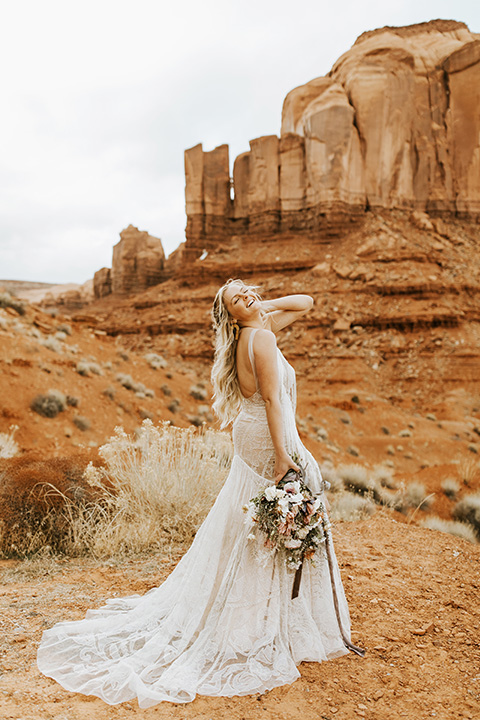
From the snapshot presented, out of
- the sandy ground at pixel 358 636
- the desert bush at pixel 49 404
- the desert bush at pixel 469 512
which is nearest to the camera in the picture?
the sandy ground at pixel 358 636

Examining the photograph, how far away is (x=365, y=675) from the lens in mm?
2926

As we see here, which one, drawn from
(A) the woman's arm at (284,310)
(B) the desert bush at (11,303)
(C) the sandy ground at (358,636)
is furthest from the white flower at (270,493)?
(B) the desert bush at (11,303)

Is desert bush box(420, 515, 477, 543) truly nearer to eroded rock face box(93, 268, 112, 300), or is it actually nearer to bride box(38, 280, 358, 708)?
bride box(38, 280, 358, 708)

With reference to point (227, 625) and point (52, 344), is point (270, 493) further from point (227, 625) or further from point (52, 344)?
point (52, 344)

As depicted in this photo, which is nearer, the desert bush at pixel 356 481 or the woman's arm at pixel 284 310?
the woman's arm at pixel 284 310

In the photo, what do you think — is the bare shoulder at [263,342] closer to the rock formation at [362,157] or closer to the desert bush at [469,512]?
the desert bush at [469,512]

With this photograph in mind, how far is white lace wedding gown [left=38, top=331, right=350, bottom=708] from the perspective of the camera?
277cm

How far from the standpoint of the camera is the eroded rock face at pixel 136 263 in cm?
5106

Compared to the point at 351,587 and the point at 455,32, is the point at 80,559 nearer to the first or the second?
the point at 351,587

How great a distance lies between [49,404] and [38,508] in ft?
20.9

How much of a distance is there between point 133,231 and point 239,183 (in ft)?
55.3

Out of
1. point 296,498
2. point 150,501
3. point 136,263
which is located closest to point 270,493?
point 296,498

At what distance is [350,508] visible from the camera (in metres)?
7.57

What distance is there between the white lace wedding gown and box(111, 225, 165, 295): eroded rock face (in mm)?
49336
